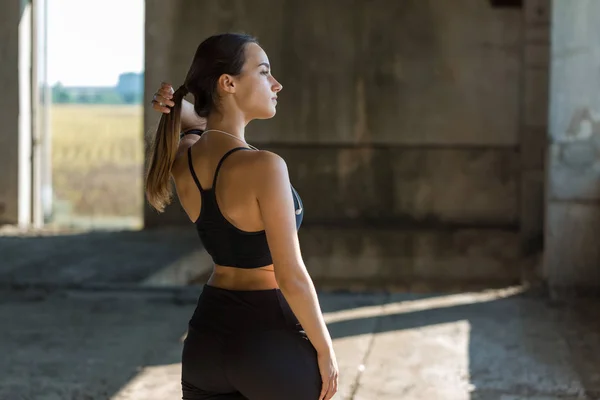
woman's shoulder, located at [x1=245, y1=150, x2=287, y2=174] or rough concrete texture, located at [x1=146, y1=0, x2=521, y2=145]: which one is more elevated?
rough concrete texture, located at [x1=146, y1=0, x2=521, y2=145]

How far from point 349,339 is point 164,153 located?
3.61 metres

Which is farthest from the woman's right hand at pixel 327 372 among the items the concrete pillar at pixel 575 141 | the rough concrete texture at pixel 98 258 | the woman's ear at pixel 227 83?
the rough concrete texture at pixel 98 258

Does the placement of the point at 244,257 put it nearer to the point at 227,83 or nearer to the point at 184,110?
the point at 227,83

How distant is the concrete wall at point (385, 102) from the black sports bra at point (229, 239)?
32.2ft

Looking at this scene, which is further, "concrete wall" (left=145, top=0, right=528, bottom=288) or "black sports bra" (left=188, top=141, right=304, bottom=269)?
"concrete wall" (left=145, top=0, right=528, bottom=288)

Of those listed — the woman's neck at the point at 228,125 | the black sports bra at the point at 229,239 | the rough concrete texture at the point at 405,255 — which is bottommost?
the rough concrete texture at the point at 405,255

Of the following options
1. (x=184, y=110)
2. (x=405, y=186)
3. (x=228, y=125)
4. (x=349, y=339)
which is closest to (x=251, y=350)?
(x=228, y=125)

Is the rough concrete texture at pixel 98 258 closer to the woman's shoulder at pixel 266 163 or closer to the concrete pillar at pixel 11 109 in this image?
the concrete pillar at pixel 11 109

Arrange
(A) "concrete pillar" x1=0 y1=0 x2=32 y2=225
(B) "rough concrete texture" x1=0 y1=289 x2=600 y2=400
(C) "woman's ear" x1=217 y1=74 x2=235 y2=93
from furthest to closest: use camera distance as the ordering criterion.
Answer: (A) "concrete pillar" x1=0 y1=0 x2=32 y2=225 < (B) "rough concrete texture" x1=0 y1=289 x2=600 y2=400 < (C) "woman's ear" x1=217 y1=74 x2=235 y2=93

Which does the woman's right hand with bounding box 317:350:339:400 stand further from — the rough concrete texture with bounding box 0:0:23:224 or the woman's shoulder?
the rough concrete texture with bounding box 0:0:23:224

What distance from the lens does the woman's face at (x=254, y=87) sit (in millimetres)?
2205

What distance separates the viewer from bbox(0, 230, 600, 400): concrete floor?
14.9 feet

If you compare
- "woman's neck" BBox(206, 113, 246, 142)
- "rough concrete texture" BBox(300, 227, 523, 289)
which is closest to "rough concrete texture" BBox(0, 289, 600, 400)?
"woman's neck" BBox(206, 113, 246, 142)

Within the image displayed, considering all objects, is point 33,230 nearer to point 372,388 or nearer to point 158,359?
point 158,359
